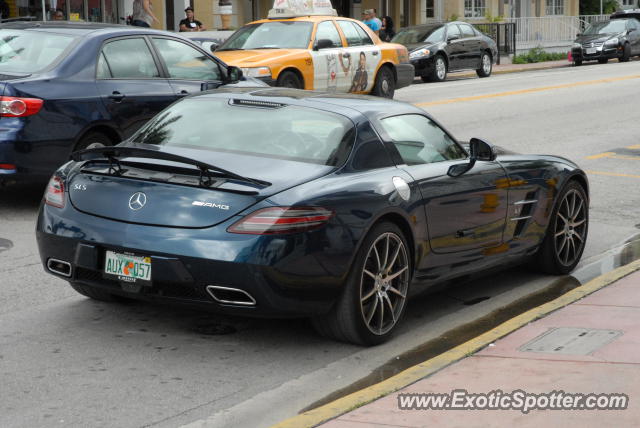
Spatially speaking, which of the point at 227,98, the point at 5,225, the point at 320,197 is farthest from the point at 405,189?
the point at 5,225

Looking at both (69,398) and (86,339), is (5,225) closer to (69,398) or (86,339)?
(86,339)

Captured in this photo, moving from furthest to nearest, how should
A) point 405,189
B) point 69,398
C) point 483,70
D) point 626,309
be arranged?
point 483,70 → point 626,309 → point 405,189 → point 69,398

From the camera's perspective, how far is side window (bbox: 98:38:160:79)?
10367mm

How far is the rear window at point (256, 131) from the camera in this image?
6312 millimetres

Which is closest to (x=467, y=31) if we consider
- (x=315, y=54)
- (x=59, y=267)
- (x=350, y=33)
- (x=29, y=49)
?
(x=350, y=33)

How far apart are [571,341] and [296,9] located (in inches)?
594

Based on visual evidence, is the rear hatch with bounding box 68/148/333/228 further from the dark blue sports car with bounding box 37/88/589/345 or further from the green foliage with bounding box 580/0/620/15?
the green foliage with bounding box 580/0/620/15

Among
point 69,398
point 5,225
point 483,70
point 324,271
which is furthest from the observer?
point 483,70

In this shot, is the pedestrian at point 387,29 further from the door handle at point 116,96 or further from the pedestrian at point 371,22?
the door handle at point 116,96

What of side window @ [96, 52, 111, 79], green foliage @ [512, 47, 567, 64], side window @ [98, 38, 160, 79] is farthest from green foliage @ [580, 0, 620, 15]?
side window @ [96, 52, 111, 79]

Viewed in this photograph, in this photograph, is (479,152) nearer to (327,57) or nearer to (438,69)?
(327,57)

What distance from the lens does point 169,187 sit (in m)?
5.85

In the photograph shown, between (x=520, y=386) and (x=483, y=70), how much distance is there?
27.3m

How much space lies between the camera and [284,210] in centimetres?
565
